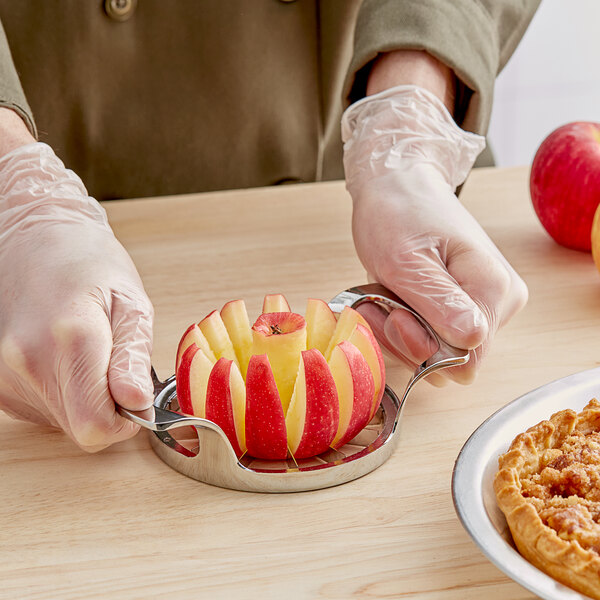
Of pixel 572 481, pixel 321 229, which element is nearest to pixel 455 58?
pixel 321 229

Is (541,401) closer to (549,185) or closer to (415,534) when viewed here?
(415,534)

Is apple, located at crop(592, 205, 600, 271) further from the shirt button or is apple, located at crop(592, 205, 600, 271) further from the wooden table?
the shirt button

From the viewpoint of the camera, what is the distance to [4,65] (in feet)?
3.66

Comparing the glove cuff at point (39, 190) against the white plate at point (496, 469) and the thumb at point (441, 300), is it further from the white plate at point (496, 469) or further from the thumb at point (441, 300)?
the white plate at point (496, 469)

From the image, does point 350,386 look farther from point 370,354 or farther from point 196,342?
point 196,342

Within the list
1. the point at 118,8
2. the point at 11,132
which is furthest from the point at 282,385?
the point at 118,8

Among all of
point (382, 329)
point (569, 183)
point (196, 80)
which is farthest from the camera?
point (196, 80)

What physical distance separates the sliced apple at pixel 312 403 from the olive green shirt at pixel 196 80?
70cm

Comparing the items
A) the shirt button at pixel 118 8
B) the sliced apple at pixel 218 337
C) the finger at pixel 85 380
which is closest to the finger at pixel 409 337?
the sliced apple at pixel 218 337

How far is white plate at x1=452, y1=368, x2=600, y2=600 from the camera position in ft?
1.79

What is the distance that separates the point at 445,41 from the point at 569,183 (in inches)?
11.2

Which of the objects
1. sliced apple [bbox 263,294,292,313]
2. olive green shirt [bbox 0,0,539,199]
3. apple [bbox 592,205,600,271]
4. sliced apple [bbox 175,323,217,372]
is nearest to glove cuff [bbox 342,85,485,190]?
olive green shirt [bbox 0,0,539,199]

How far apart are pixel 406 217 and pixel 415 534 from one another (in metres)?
0.44

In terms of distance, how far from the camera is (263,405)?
0.74 m
